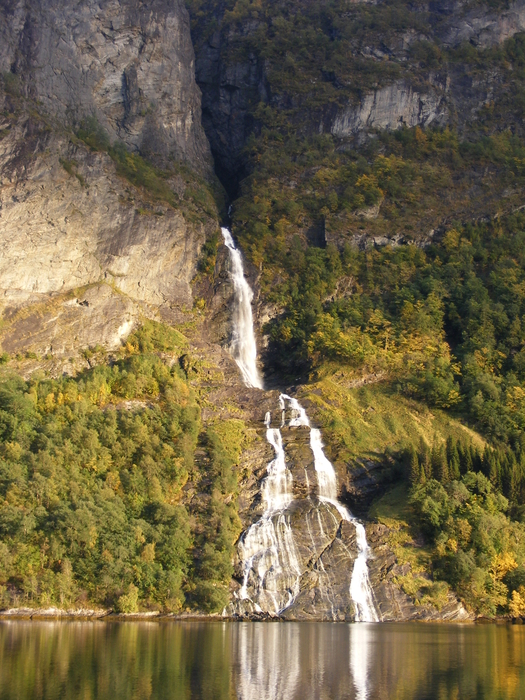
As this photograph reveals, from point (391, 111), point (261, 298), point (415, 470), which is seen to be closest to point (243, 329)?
point (261, 298)

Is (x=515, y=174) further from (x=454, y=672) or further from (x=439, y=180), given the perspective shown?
(x=454, y=672)

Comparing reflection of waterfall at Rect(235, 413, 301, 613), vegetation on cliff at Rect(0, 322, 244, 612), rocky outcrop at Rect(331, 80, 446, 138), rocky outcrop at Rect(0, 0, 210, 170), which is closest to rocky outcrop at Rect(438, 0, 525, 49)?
rocky outcrop at Rect(331, 80, 446, 138)

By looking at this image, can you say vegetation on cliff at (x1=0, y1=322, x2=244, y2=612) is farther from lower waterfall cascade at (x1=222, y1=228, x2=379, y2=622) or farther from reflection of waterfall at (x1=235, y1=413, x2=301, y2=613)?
lower waterfall cascade at (x1=222, y1=228, x2=379, y2=622)

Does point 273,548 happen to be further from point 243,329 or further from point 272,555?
point 243,329

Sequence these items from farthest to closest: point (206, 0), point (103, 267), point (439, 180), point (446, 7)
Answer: point (206, 0) < point (446, 7) < point (439, 180) < point (103, 267)

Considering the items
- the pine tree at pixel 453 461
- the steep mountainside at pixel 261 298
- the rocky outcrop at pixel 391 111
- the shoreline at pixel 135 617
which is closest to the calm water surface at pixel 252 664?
the shoreline at pixel 135 617

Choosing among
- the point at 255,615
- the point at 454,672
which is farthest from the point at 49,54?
the point at 454,672
